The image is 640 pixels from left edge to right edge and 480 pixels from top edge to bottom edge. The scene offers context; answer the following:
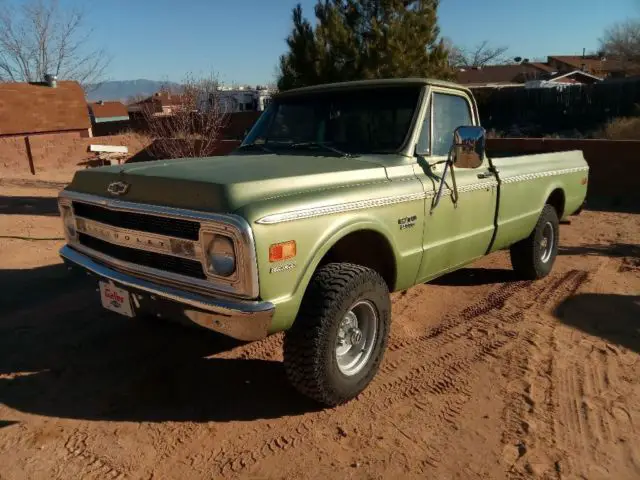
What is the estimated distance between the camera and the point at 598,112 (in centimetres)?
2062

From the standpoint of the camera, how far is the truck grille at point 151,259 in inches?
109

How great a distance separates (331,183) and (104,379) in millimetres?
1976

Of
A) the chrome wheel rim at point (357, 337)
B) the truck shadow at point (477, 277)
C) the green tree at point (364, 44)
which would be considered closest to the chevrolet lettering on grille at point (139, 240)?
the chrome wheel rim at point (357, 337)

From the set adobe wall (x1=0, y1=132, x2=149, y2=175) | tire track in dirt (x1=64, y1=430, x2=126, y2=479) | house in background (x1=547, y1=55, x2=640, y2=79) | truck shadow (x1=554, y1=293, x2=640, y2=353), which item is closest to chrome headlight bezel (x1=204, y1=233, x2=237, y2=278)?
tire track in dirt (x1=64, y1=430, x2=126, y2=479)

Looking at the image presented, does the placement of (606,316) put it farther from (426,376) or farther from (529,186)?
(426,376)

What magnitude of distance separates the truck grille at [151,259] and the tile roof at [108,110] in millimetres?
50015

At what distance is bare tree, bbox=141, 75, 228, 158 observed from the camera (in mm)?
9805

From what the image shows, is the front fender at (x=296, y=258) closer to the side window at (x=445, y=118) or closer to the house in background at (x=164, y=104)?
the side window at (x=445, y=118)

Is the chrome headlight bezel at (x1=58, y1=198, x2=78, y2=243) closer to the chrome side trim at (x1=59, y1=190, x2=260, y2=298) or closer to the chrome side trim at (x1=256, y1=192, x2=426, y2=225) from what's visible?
the chrome side trim at (x1=59, y1=190, x2=260, y2=298)

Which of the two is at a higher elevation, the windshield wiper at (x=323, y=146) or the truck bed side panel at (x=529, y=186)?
the windshield wiper at (x=323, y=146)

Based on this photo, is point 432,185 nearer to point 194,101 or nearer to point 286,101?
point 286,101

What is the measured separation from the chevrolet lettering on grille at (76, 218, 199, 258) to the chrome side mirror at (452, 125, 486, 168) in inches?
76.4

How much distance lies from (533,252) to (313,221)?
3.35 m

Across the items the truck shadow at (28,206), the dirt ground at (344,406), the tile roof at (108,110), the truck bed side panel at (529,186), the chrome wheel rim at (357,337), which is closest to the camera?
the dirt ground at (344,406)
